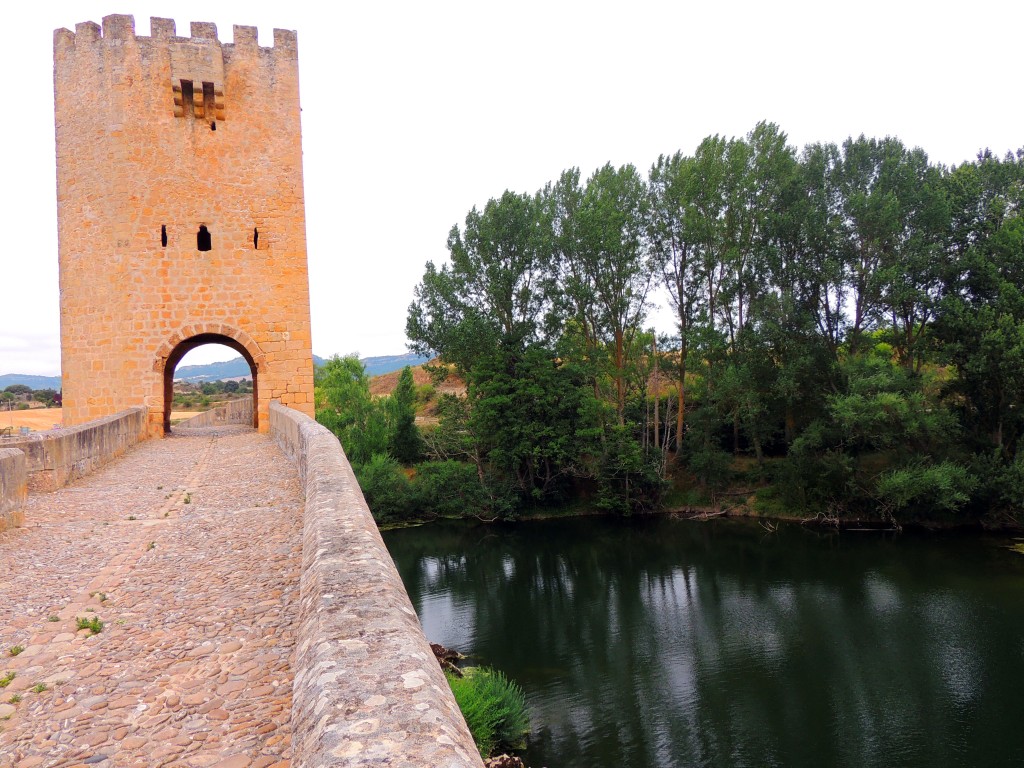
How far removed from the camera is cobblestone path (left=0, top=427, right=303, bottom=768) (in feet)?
8.67

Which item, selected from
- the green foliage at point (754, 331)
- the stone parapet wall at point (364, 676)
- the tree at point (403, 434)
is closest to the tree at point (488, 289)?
the green foliage at point (754, 331)

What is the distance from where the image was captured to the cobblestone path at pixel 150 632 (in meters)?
2.64

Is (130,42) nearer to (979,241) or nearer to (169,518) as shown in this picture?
(169,518)

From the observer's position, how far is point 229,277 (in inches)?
545

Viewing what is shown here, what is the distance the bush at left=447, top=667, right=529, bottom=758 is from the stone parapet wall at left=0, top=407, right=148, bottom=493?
5.77 m

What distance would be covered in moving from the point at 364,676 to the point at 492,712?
8184 mm

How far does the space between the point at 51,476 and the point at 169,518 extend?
2.55 meters

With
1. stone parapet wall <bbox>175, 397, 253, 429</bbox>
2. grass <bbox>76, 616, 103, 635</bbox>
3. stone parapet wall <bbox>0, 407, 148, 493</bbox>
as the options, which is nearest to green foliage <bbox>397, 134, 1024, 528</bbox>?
stone parapet wall <bbox>175, 397, 253, 429</bbox>

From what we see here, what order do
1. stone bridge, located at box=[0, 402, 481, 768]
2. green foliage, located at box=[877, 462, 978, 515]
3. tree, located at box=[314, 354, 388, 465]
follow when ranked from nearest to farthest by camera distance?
stone bridge, located at box=[0, 402, 481, 768] → green foliage, located at box=[877, 462, 978, 515] → tree, located at box=[314, 354, 388, 465]

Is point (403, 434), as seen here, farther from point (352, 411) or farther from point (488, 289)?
point (488, 289)

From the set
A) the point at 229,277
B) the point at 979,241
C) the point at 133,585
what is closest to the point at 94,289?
the point at 229,277

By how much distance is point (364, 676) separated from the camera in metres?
1.99

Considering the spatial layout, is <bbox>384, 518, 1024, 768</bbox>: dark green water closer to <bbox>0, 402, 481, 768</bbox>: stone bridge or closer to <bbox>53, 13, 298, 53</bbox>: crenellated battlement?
<bbox>0, 402, 481, 768</bbox>: stone bridge

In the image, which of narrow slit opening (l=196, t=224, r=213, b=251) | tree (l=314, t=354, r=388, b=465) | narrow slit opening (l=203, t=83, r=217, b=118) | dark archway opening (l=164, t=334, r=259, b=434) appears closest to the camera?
narrow slit opening (l=203, t=83, r=217, b=118)
